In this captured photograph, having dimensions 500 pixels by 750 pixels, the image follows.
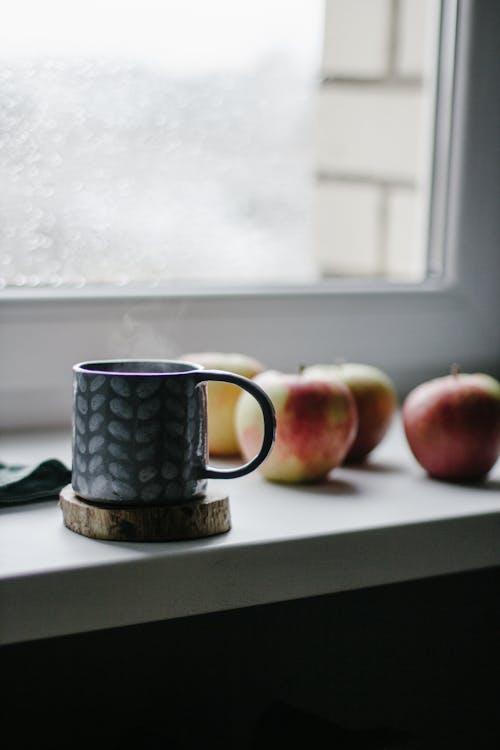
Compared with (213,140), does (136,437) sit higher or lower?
lower

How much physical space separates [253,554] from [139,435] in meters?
0.11

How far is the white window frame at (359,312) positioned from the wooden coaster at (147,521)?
360mm

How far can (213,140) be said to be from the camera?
1.11 metres

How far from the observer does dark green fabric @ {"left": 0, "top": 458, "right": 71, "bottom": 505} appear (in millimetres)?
719

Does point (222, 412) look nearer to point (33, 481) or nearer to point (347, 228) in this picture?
point (33, 481)

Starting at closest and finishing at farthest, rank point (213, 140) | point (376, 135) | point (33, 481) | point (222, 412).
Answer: point (33, 481) < point (222, 412) < point (213, 140) < point (376, 135)

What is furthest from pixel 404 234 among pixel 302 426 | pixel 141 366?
pixel 141 366

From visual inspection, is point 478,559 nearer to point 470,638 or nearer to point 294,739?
point 294,739

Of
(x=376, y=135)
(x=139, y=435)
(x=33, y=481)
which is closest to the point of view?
(x=139, y=435)

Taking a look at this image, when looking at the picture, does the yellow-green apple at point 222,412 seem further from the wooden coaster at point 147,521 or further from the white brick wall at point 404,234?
the white brick wall at point 404,234

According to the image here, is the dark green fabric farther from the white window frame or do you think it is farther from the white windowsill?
the white window frame

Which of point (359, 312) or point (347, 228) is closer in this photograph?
point (359, 312)

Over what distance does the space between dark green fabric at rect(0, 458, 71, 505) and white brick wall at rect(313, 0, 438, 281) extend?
1.91 ft

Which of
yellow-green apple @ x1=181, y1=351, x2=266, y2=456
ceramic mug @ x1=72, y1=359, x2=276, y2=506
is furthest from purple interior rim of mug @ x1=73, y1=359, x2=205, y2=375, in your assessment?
yellow-green apple @ x1=181, y1=351, x2=266, y2=456
